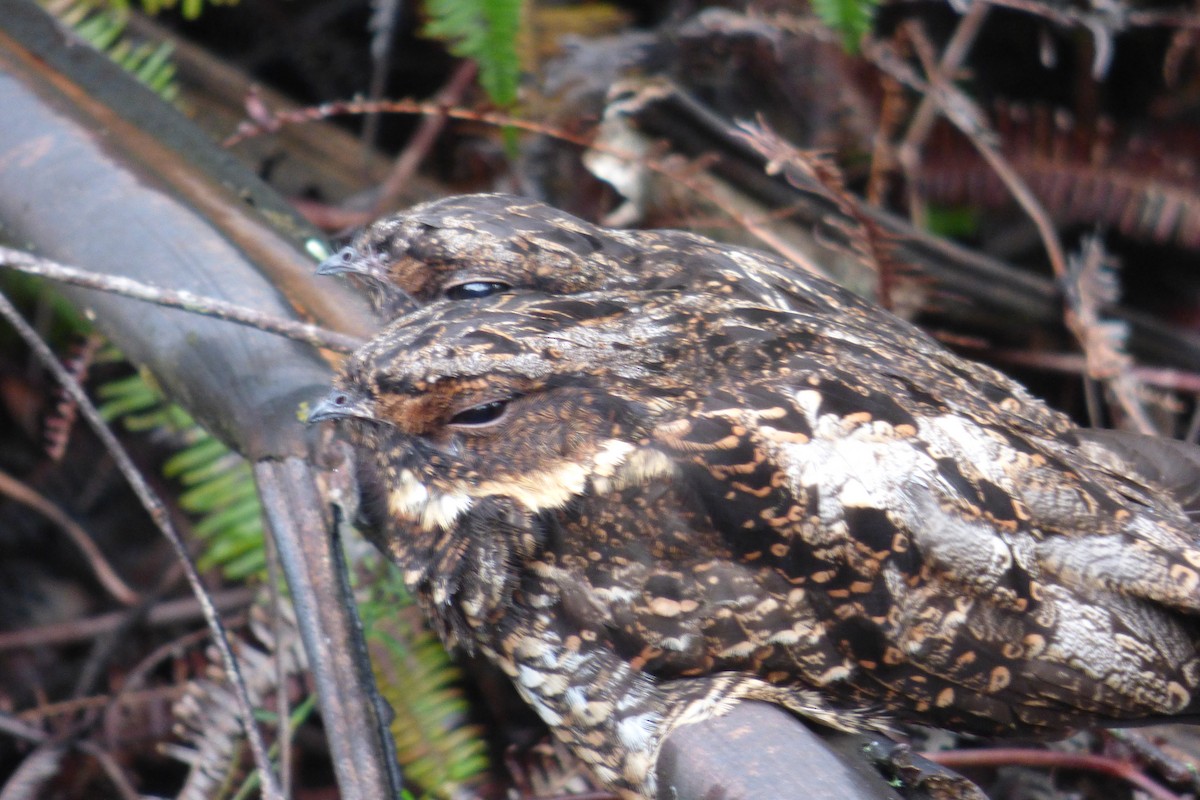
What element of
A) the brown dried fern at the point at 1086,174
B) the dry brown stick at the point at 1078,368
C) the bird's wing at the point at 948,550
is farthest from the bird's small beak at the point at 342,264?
the brown dried fern at the point at 1086,174

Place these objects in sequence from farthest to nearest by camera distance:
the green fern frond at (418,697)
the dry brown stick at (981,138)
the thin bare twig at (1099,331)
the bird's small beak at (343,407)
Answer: the dry brown stick at (981,138)
the thin bare twig at (1099,331)
the green fern frond at (418,697)
the bird's small beak at (343,407)

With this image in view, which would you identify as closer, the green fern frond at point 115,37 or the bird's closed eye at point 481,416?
the bird's closed eye at point 481,416

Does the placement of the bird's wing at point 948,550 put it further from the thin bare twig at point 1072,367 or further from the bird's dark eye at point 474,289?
the thin bare twig at point 1072,367

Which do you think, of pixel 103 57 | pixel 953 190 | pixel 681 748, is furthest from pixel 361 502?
pixel 953 190

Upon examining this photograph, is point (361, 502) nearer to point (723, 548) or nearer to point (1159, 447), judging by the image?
point (723, 548)

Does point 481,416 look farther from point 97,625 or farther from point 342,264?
point 97,625

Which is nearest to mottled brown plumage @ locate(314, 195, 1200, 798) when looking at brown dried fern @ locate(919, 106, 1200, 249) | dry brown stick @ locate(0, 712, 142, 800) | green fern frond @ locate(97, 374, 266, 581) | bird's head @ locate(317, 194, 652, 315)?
bird's head @ locate(317, 194, 652, 315)
